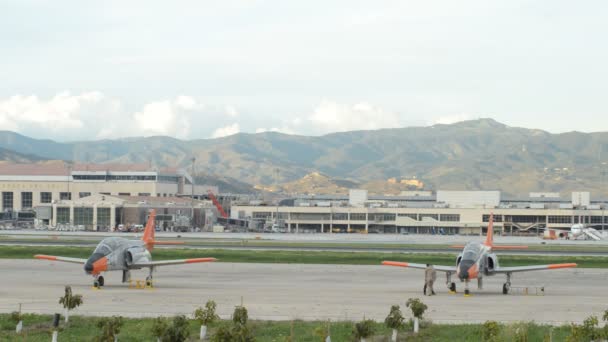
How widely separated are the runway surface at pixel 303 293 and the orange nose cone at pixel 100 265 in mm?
1227

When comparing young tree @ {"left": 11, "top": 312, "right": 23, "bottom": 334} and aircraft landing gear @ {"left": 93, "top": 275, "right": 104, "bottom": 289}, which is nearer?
young tree @ {"left": 11, "top": 312, "right": 23, "bottom": 334}

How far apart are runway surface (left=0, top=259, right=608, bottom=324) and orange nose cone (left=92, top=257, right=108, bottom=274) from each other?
1227 mm

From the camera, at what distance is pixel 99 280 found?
187 ft

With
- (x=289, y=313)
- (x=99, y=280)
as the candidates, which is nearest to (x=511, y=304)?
(x=289, y=313)

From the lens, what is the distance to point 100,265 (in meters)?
56.3

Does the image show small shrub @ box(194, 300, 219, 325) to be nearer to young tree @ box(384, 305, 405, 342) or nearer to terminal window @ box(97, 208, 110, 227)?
young tree @ box(384, 305, 405, 342)

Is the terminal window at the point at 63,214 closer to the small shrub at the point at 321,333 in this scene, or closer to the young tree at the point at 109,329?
the small shrub at the point at 321,333

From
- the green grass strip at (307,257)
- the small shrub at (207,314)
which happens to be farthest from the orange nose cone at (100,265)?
the green grass strip at (307,257)

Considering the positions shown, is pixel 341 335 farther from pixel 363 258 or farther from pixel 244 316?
pixel 363 258

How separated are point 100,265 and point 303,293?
40.9ft

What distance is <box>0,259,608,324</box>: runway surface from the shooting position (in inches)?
1725

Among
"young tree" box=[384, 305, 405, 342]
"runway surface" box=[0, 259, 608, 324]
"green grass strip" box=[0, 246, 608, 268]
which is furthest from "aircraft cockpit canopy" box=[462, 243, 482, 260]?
"green grass strip" box=[0, 246, 608, 268]

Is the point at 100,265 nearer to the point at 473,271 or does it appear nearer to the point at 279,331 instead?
the point at 473,271

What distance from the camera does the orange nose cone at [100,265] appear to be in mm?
56059
